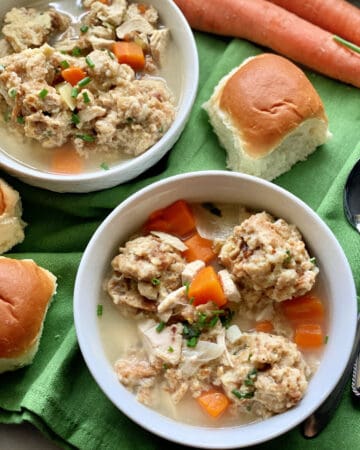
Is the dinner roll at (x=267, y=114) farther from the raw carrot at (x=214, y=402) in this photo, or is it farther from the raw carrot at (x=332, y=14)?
the raw carrot at (x=214, y=402)

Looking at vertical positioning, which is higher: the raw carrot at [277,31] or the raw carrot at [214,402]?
the raw carrot at [277,31]

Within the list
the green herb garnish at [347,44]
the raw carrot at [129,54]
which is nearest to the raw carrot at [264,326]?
the raw carrot at [129,54]

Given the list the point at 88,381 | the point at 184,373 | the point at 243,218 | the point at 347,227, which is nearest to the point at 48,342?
the point at 88,381

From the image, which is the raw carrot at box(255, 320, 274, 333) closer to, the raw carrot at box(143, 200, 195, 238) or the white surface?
the raw carrot at box(143, 200, 195, 238)

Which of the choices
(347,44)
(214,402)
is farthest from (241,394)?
(347,44)

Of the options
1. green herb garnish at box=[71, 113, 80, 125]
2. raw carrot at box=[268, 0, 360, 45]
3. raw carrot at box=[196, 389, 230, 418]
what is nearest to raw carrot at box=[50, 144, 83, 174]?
green herb garnish at box=[71, 113, 80, 125]
